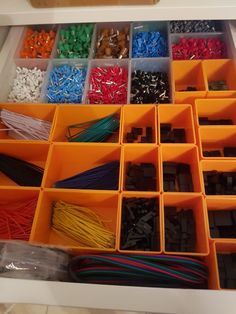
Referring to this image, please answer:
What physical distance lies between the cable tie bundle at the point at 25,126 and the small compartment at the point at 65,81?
145mm

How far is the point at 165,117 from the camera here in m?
1.31

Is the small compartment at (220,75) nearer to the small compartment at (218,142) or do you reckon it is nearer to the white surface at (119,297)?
the small compartment at (218,142)

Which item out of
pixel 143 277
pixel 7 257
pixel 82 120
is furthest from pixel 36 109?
pixel 143 277

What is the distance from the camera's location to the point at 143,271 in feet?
2.89

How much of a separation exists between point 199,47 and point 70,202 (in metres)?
0.98

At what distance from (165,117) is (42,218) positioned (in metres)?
0.67

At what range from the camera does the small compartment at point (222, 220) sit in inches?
42.3

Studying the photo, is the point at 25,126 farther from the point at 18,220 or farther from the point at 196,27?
the point at 196,27

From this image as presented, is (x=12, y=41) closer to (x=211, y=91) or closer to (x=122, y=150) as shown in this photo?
(x=122, y=150)

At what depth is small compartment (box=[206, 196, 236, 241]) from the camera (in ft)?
3.52

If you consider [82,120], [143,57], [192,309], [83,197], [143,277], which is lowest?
[192,309]

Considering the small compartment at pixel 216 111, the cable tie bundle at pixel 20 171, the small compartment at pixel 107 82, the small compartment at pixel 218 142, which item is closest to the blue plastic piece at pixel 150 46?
the small compartment at pixel 107 82

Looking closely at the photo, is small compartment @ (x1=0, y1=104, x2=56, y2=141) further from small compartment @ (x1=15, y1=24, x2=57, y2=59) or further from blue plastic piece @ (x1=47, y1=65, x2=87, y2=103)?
small compartment @ (x1=15, y1=24, x2=57, y2=59)

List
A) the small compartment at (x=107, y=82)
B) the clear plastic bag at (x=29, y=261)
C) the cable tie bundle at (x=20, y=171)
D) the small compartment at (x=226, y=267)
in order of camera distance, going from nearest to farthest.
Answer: the clear plastic bag at (x=29, y=261)
the small compartment at (x=226, y=267)
the cable tie bundle at (x=20, y=171)
the small compartment at (x=107, y=82)
